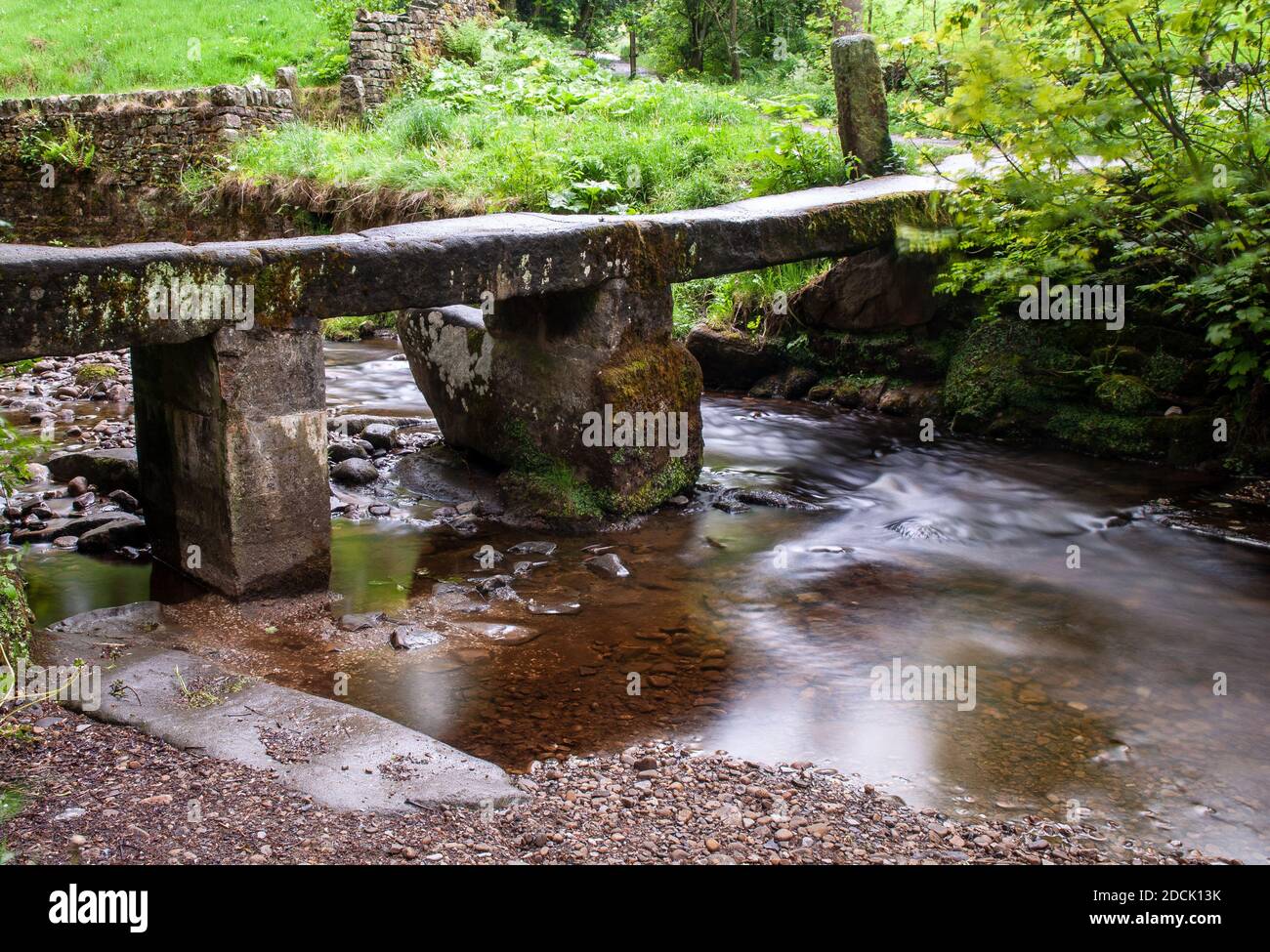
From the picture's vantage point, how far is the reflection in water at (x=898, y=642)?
410 centimetres

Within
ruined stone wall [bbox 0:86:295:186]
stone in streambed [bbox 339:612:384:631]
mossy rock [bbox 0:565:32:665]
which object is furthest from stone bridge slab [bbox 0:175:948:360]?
ruined stone wall [bbox 0:86:295:186]

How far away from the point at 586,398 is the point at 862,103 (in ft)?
15.5

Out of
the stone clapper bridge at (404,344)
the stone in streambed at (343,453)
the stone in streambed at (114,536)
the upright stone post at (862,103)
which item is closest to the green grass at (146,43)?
the upright stone post at (862,103)

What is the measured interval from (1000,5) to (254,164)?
11.3 m

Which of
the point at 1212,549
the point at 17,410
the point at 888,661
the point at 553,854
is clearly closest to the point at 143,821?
the point at 553,854

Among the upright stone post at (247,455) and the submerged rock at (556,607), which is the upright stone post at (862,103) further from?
the upright stone post at (247,455)

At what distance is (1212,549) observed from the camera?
6594mm

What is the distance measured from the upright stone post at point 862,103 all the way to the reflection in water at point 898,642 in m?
3.26

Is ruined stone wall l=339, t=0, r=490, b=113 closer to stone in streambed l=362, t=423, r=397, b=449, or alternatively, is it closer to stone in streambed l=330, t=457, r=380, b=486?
stone in streambed l=362, t=423, r=397, b=449

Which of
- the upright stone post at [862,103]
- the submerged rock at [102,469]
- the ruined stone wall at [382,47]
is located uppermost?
the ruined stone wall at [382,47]

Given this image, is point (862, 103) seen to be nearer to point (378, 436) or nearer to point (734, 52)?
point (378, 436)

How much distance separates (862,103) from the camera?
9750 millimetres

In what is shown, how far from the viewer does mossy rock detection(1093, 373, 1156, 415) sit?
8.45m

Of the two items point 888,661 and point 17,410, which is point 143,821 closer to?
point 888,661
